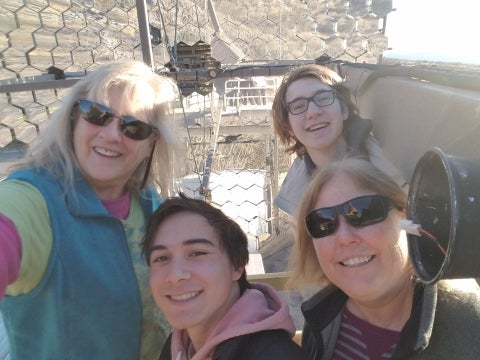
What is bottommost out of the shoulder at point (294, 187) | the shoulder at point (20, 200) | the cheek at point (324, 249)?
the shoulder at point (294, 187)

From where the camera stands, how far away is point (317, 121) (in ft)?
3.26

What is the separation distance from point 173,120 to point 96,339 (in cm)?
42

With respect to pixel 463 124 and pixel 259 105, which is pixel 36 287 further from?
pixel 259 105

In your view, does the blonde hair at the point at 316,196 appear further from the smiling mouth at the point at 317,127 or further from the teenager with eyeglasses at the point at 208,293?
the smiling mouth at the point at 317,127

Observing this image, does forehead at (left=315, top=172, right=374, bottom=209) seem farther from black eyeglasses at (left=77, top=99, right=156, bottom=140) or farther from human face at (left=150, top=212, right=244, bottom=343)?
black eyeglasses at (left=77, top=99, right=156, bottom=140)

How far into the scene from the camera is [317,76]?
101 centimetres

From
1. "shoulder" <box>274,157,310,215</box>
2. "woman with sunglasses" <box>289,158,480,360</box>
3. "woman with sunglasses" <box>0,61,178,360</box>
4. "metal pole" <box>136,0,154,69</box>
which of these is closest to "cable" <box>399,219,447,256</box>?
"woman with sunglasses" <box>289,158,480,360</box>

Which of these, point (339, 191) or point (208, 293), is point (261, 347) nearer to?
point (208, 293)

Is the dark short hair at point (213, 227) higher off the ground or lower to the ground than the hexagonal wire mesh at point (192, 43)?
lower

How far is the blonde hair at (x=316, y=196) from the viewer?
603 mm

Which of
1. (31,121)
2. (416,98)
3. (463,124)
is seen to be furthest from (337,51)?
(463,124)

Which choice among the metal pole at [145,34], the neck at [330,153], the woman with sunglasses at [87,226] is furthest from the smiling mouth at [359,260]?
the metal pole at [145,34]

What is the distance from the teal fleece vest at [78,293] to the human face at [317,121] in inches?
20.1

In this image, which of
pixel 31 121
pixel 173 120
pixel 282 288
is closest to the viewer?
pixel 173 120
